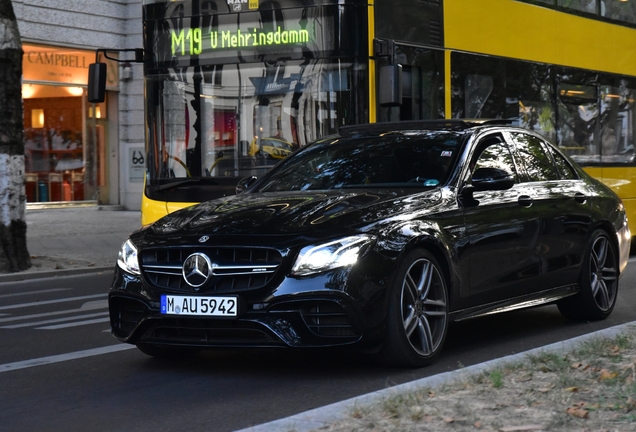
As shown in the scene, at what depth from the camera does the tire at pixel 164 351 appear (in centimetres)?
738

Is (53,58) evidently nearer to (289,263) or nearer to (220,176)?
(220,176)

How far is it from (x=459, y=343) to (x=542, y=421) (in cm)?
317

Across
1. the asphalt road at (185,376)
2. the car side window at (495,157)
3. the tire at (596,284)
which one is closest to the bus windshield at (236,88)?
the asphalt road at (185,376)

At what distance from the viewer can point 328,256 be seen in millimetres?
6508

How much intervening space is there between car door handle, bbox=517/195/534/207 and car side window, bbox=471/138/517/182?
0.63ft

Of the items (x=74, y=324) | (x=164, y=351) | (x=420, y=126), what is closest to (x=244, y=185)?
(x=420, y=126)

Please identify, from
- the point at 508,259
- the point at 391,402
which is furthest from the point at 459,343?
the point at 391,402

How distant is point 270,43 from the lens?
12.1 m

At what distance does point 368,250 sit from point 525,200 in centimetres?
205

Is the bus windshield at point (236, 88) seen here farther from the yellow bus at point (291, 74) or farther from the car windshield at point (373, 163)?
the car windshield at point (373, 163)

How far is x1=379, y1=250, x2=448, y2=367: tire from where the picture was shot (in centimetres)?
674

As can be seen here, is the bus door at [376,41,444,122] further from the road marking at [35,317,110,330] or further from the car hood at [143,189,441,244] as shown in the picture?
the car hood at [143,189,441,244]

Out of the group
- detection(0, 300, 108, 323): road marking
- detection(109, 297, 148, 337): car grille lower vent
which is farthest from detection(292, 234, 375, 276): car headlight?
detection(0, 300, 108, 323): road marking

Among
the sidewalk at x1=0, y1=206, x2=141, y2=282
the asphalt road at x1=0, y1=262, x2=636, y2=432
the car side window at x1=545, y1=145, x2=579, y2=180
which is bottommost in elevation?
the sidewalk at x1=0, y1=206, x2=141, y2=282
